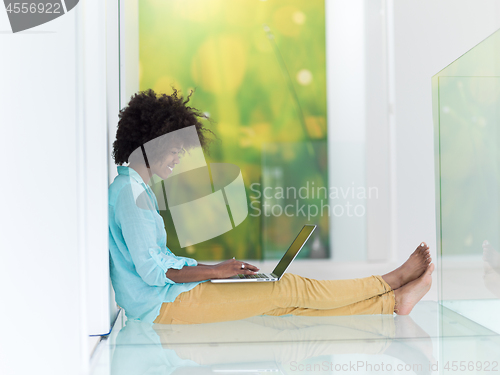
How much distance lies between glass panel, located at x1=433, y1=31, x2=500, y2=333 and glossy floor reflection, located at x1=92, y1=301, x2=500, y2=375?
16 centimetres

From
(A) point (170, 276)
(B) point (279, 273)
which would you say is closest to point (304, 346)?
(B) point (279, 273)

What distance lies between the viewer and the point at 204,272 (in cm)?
175

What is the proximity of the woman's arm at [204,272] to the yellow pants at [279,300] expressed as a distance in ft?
0.19

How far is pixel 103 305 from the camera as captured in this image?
1.78 metres

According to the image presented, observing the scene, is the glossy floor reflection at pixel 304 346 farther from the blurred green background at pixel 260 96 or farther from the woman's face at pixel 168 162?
the blurred green background at pixel 260 96

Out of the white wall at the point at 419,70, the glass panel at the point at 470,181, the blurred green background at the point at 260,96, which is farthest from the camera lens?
the white wall at the point at 419,70

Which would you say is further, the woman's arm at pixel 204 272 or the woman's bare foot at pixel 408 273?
the woman's bare foot at pixel 408 273

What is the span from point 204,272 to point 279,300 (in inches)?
13.9

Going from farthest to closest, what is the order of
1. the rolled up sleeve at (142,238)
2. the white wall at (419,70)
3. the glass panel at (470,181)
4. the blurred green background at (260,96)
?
the white wall at (419,70) → the blurred green background at (260,96) → the glass panel at (470,181) → the rolled up sleeve at (142,238)

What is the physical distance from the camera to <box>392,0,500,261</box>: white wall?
9.91 ft

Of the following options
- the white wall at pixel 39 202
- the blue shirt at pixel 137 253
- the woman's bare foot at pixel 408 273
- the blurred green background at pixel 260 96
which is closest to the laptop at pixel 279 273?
the blue shirt at pixel 137 253

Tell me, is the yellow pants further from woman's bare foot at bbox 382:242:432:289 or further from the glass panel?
the glass panel

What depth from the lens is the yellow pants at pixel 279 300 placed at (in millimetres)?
1765

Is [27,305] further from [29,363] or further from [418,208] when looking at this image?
[418,208]
